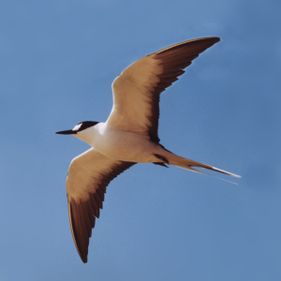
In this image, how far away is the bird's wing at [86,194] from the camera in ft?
39.3

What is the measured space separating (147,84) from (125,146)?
3.34 feet

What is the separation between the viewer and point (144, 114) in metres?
10.7

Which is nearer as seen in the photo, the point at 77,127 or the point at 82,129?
the point at 82,129

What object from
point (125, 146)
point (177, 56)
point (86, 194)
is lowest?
point (86, 194)

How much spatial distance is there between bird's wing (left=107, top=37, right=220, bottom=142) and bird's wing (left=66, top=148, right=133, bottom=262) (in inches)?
52.9

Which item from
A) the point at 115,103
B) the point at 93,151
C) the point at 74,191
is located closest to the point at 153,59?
the point at 115,103

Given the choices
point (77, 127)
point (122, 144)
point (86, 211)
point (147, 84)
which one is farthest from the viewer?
point (86, 211)

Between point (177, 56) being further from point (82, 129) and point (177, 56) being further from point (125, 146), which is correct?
point (82, 129)

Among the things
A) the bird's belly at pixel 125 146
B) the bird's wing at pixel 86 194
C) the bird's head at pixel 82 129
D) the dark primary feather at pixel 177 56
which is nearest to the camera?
the dark primary feather at pixel 177 56

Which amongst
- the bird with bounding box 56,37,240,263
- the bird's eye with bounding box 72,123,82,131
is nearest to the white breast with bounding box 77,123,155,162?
the bird with bounding box 56,37,240,263

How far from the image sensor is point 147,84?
10.3m

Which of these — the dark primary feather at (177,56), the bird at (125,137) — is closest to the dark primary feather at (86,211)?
the bird at (125,137)

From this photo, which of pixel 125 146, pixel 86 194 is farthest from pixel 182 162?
pixel 86 194

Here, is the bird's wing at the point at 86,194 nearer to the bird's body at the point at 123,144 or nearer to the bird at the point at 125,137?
the bird at the point at 125,137
